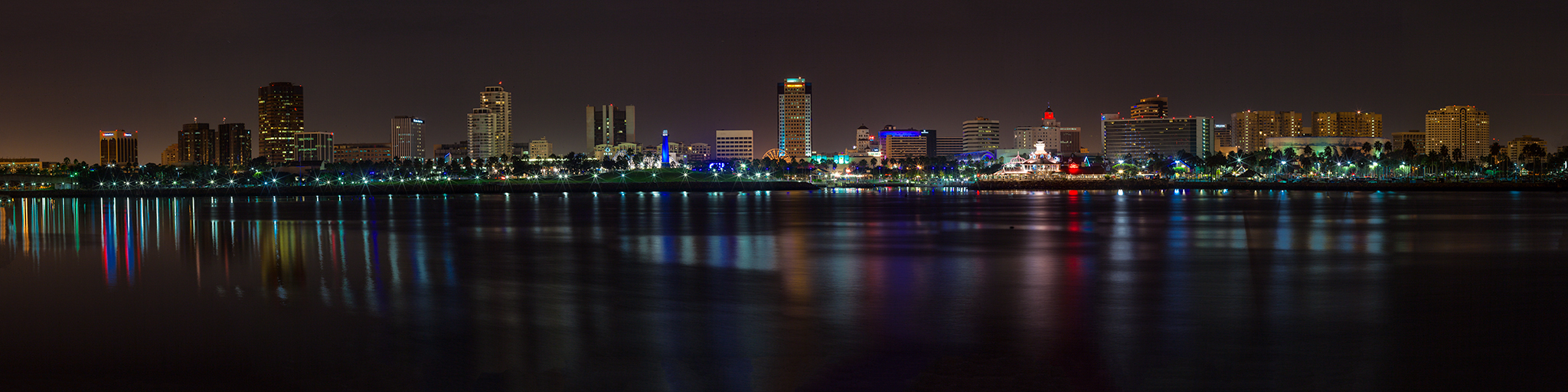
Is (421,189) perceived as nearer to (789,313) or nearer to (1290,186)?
(1290,186)

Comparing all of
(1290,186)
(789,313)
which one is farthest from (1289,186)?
(789,313)

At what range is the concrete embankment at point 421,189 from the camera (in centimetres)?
11156

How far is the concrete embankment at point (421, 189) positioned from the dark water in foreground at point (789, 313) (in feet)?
287

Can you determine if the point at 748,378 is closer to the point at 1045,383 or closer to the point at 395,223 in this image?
the point at 1045,383

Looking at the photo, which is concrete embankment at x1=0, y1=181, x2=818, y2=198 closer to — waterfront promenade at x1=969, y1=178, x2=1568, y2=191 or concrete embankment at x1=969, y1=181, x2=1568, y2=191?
concrete embankment at x1=969, y1=181, x2=1568, y2=191

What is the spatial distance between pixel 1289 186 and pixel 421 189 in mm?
100772

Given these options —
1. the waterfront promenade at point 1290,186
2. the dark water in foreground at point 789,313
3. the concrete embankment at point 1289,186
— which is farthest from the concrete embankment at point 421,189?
the dark water in foreground at point 789,313

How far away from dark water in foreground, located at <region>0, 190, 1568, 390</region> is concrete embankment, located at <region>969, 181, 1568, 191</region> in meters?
85.5

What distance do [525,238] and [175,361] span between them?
21771mm

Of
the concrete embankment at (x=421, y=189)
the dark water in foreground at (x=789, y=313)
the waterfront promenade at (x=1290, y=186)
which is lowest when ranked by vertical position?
the dark water in foreground at (x=789, y=313)

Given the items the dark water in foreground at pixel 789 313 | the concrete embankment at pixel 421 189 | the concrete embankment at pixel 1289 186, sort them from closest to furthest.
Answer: the dark water in foreground at pixel 789 313
the concrete embankment at pixel 1289 186
the concrete embankment at pixel 421 189

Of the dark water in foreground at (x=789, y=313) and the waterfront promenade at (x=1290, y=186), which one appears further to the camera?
the waterfront promenade at (x=1290, y=186)

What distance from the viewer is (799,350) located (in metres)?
11.3

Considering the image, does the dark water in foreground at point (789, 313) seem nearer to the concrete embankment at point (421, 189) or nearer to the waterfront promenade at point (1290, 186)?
the waterfront promenade at point (1290, 186)
